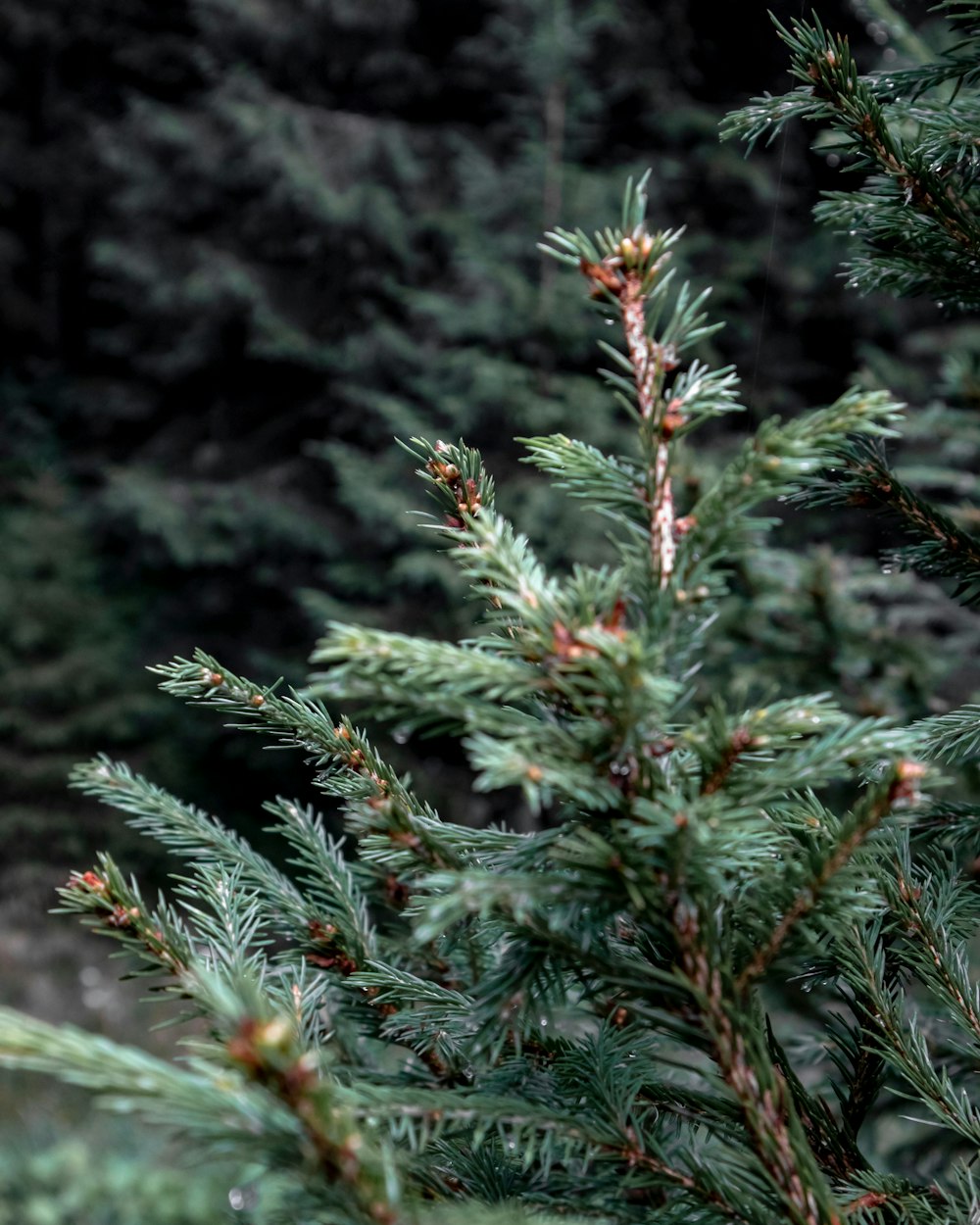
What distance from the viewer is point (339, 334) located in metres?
5.11

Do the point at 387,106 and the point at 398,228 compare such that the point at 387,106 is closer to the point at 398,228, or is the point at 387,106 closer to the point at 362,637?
the point at 398,228

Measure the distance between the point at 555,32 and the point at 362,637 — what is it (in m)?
4.71

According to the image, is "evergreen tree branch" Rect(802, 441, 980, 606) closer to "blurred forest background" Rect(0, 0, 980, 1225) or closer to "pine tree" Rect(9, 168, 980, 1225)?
"pine tree" Rect(9, 168, 980, 1225)

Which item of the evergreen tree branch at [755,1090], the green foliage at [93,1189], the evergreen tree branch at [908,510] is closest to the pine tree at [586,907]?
the evergreen tree branch at [755,1090]

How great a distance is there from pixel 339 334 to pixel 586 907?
199 inches

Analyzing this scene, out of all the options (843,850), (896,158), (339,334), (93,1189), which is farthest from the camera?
(339,334)

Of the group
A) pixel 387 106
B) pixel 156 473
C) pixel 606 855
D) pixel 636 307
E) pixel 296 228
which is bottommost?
pixel 156 473

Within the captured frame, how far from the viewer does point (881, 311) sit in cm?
464

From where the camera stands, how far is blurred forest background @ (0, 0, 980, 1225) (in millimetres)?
4340

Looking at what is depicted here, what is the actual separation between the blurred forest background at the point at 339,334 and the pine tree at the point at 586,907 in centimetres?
340

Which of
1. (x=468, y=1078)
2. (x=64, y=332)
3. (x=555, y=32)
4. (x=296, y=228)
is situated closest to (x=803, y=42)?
(x=468, y=1078)

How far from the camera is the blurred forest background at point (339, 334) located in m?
4.34

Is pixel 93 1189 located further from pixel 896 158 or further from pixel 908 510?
pixel 896 158

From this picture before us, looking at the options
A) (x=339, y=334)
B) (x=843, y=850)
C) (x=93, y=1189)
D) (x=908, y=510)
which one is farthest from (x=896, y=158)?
(x=339, y=334)
